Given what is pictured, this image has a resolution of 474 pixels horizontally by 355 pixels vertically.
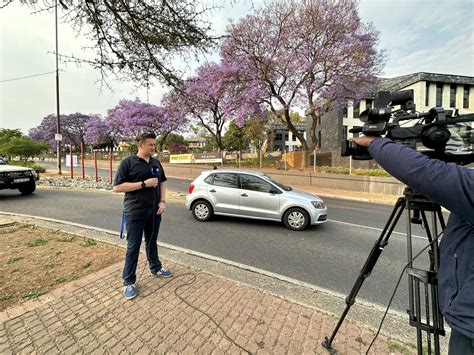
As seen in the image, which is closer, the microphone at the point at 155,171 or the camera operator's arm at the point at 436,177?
the camera operator's arm at the point at 436,177

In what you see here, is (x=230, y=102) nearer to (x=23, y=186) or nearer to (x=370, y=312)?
(x=23, y=186)

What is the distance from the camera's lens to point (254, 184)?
652 centimetres

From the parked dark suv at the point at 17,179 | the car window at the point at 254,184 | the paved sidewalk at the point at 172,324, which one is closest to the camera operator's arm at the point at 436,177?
the paved sidewalk at the point at 172,324

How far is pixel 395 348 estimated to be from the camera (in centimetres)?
218

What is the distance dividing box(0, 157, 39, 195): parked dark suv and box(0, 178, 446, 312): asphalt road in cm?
84

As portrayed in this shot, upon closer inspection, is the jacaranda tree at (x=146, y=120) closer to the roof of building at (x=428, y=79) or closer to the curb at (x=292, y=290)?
the roof of building at (x=428, y=79)

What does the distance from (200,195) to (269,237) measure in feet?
7.59

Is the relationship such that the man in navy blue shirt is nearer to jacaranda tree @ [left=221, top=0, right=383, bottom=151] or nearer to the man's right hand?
the man's right hand

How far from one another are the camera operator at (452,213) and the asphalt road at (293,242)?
87.4 inches

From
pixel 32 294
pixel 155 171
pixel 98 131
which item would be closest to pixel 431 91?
pixel 155 171

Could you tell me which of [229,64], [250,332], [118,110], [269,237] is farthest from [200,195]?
[118,110]

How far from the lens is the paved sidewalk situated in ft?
6.95

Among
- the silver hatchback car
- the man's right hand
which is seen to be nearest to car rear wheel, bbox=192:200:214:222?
the silver hatchback car

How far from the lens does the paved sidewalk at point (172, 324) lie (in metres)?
2.12
